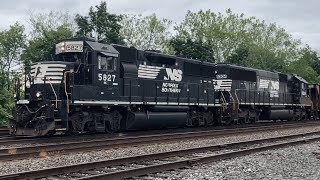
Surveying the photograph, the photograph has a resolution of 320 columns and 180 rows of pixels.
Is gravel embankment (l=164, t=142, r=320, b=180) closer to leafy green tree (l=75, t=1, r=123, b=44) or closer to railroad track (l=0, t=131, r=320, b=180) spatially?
railroad track (l=0, t=131, r=320, b=180)

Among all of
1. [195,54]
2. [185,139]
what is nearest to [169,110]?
[185,139]

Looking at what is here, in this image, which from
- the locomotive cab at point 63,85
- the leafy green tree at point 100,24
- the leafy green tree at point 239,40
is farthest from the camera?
the leafy green tree at point 239,40

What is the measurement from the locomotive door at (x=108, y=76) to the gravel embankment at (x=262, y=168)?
21.8 ft

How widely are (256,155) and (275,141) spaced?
4154mm

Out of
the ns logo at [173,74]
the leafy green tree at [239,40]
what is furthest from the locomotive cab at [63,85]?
the leafy green tree at [239,40]

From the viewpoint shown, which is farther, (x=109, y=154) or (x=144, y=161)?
(x=109, y=154)

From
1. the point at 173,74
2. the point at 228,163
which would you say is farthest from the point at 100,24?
the point at 228,163

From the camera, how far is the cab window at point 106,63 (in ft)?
52.0

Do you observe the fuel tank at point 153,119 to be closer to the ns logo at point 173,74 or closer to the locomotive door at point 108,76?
the locomotive door at point 108,76

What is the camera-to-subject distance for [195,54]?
45.0 m

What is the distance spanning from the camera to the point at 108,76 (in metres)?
16.2

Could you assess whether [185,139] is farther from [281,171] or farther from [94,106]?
[281,171]

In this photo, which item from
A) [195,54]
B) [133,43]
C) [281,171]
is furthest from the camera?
[133,43]

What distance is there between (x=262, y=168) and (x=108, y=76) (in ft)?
27.4
